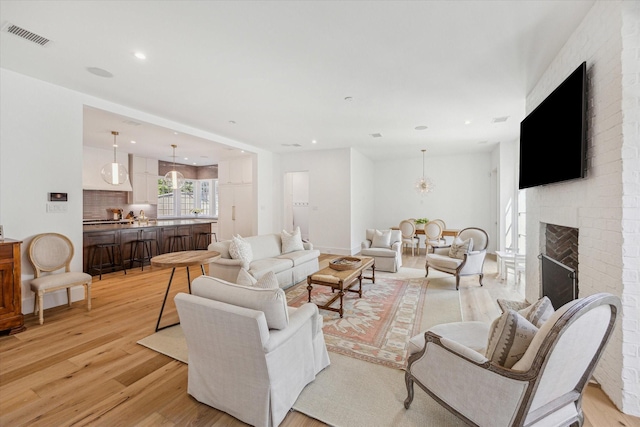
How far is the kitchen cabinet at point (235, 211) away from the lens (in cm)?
850

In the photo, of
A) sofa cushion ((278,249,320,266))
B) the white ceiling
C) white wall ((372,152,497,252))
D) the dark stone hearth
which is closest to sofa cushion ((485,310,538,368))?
the dark stone hearth

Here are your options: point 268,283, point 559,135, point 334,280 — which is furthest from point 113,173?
point 559,135

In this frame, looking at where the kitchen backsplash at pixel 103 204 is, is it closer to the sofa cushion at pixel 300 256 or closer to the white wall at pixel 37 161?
the white wall at pixel 37 161

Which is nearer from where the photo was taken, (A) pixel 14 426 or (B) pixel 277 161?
(A) pixel 14 426

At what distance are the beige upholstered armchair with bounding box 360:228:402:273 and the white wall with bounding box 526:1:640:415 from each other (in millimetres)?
3142

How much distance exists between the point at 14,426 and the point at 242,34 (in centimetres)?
319

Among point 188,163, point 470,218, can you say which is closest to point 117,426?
point 470,218

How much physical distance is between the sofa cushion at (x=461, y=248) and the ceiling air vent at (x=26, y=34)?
572 cm

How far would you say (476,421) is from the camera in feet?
4.46

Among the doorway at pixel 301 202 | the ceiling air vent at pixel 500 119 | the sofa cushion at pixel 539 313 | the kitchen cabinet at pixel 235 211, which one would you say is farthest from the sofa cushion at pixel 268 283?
the doorway at pixel 301 202

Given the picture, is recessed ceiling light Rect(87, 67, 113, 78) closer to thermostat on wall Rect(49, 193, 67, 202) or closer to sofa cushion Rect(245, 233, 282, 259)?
thermostat on wall Rect(49, 193, 67, 202)

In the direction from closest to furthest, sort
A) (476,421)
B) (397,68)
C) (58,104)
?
(476,421) < (397,68) < (58,104)

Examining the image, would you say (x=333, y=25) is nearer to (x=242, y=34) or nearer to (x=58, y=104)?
(x=242, y=34)

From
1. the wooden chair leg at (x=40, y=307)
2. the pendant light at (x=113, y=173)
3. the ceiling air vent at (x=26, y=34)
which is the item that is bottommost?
the wooden chair leg at (x=40, y=307)
